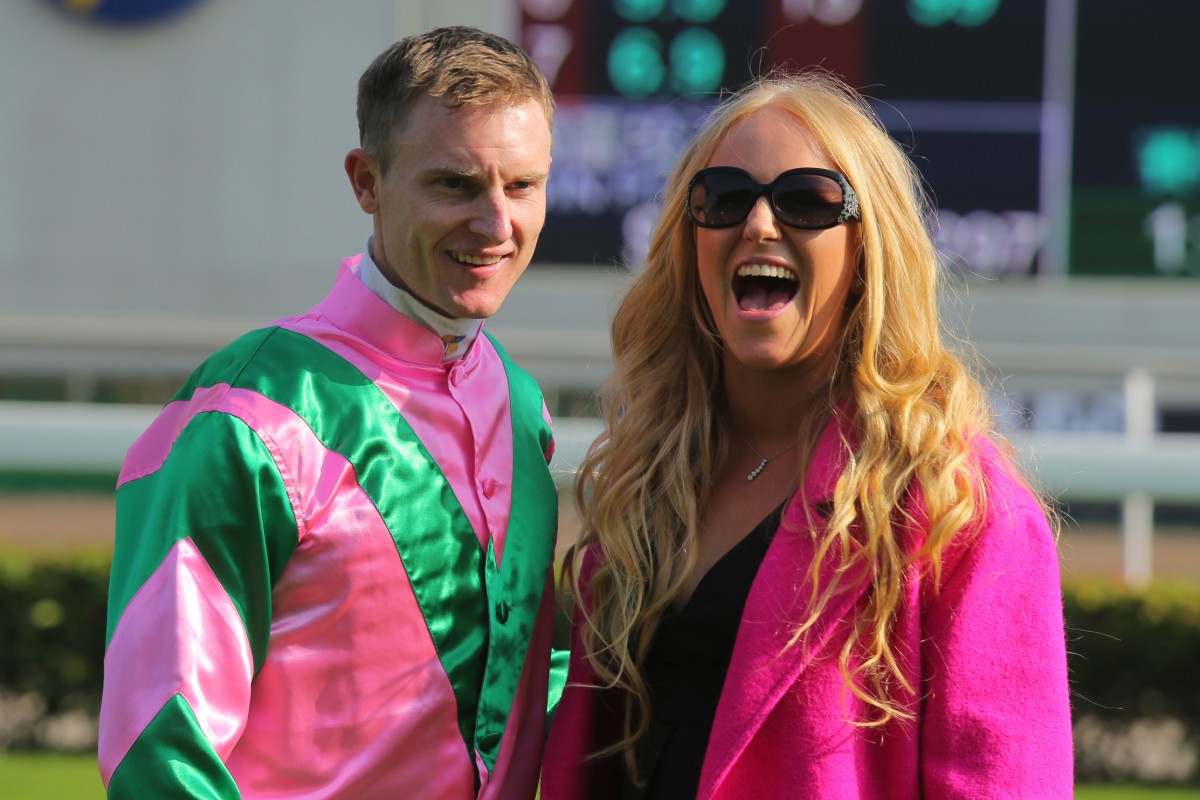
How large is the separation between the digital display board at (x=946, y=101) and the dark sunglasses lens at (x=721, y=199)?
4581 millimetres

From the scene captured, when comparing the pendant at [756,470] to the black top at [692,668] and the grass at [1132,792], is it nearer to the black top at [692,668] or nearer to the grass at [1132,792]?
the black top at [692,668]

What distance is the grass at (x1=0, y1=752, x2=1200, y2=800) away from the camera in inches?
191

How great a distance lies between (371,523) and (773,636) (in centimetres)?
53

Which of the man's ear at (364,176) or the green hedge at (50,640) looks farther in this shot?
the green hedge at (50,640)

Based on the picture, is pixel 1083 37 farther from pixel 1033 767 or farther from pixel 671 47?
pixel 1033 767

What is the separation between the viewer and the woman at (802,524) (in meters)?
1.84

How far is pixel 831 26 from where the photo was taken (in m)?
6.70

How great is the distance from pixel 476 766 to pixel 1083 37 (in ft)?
18.3

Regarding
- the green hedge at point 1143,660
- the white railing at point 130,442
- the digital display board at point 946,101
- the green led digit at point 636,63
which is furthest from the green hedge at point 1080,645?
the green led digit at point 636,63

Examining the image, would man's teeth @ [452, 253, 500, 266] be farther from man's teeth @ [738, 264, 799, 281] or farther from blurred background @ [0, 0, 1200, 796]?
blurred background @ [0, 0, 1200, 796]

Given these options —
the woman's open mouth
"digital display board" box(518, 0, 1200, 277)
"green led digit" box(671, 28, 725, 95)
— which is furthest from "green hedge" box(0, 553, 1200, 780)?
the woman's open mouth

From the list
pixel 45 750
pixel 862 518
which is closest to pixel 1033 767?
pixel 862 518

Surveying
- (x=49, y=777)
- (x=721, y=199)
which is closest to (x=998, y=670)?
(x=721, y=199)

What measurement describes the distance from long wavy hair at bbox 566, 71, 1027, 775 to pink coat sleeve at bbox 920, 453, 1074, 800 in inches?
1.5
